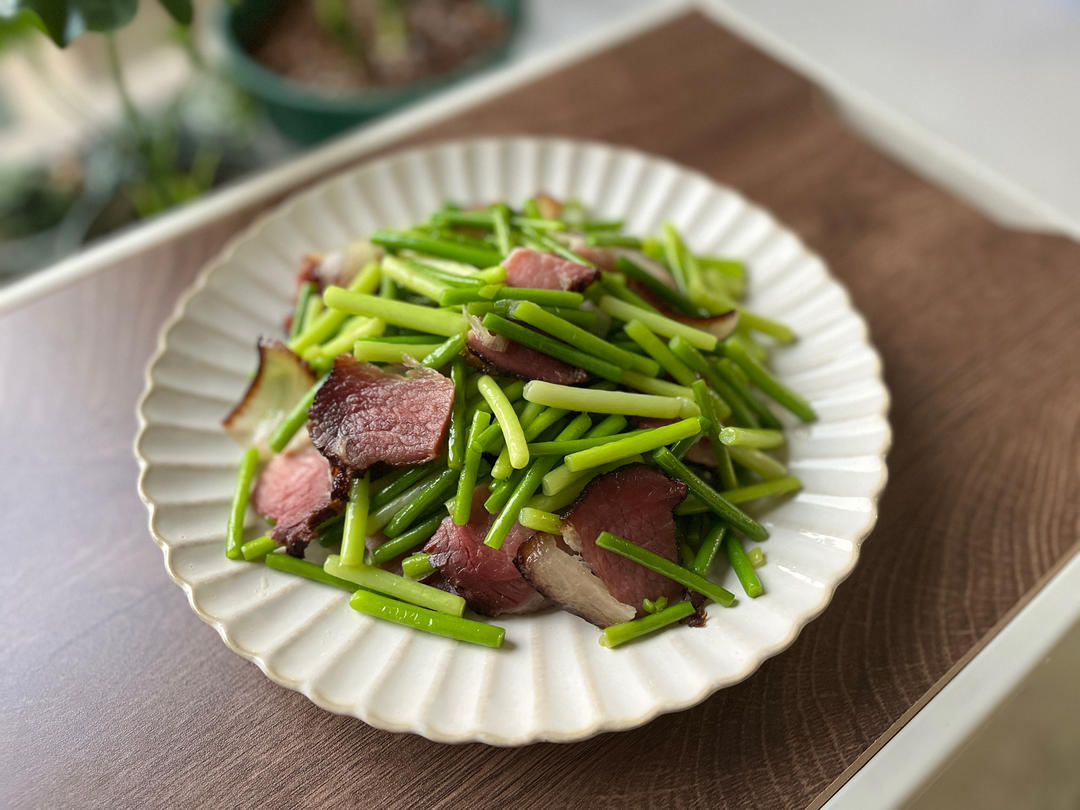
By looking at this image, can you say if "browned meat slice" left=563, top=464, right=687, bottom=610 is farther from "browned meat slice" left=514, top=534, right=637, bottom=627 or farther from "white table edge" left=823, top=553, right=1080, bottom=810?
"white table edge" left=823, top=553, right=1080, bottom=810

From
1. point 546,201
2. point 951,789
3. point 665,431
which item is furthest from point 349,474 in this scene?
point 951,789

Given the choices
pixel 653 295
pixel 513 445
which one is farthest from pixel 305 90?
pixel 513 445

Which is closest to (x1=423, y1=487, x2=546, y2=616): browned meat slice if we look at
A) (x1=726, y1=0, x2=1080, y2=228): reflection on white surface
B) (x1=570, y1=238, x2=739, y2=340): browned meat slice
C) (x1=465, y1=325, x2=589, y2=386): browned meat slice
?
(x1=465, y1=325, x2=589, y2=386): browned meat slice

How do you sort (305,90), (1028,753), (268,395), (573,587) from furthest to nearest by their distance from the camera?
(305,90), (1028,753), (268,395), (573,587)

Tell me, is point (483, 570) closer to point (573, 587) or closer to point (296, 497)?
point (573, 587)

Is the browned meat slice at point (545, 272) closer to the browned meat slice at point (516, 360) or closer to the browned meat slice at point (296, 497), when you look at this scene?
the browned meat slice at point (516, 360)
